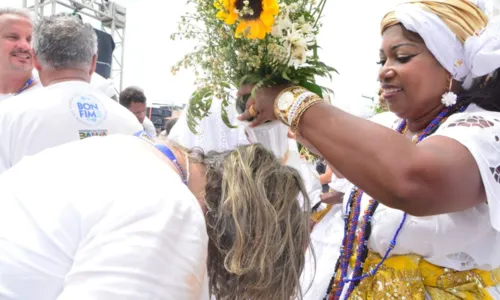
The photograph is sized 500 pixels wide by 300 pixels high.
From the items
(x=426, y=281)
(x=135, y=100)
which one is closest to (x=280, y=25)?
(x=426, y=281)

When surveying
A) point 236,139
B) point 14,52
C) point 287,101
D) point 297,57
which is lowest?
point 236,139

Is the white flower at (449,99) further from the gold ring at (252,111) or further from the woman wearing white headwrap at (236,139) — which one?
the woman wearing white headwrap at (236,139)

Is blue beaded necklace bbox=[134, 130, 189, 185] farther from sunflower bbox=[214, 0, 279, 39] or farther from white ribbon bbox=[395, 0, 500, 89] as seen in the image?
white ribbon bbox=[395, 0, 500, 89]

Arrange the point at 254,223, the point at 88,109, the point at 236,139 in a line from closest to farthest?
the point at 254,223 → the point at 88,109 → the point at 236,139

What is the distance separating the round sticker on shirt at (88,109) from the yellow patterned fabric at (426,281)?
1.50m

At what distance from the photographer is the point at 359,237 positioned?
5.39 ft

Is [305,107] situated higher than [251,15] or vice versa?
[251,15]

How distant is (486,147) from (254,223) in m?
0.68

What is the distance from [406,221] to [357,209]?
0.75ft

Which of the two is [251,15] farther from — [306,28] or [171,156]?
[171,156]

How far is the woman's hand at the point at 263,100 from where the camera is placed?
142cm

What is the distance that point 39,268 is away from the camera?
2.92 ft

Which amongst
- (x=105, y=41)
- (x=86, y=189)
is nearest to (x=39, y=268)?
(x=86, y=189)

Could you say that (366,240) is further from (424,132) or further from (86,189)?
(86,189)
